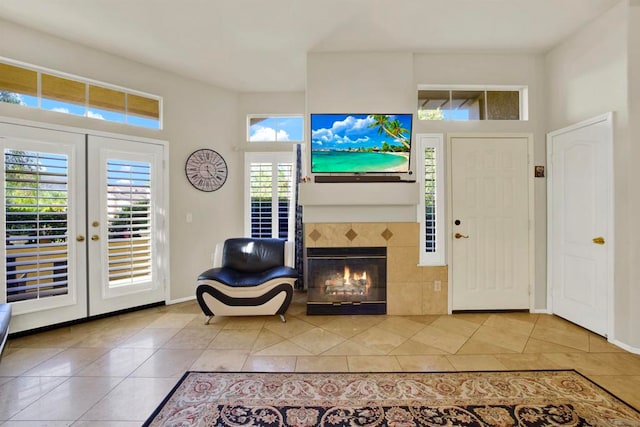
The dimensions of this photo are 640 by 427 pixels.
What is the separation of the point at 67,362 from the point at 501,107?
5.23 meters

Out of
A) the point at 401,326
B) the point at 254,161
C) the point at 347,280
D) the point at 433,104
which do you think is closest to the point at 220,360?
the point at 347,280

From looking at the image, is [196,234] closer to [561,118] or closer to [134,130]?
[134,130]

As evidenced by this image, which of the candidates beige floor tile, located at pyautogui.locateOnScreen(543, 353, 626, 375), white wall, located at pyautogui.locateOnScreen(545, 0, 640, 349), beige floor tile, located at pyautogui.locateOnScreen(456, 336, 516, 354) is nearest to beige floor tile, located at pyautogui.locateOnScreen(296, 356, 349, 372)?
beige floor tile, located at pyautogui.locateOnScreen(456, 336, 516, 354)

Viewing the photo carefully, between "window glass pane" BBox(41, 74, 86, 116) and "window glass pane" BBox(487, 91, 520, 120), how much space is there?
4870 millimetres

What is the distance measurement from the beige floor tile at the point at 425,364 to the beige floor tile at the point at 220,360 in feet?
4.45

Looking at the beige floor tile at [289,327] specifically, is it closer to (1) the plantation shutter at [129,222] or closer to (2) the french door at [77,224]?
(2) the french door at [77,224]

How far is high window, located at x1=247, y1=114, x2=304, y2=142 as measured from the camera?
4246 mm

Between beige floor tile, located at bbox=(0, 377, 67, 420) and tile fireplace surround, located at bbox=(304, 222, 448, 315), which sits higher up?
tile fireplace surround, located at bbox=(304, 222, 448, 315)

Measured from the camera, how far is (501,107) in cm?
332

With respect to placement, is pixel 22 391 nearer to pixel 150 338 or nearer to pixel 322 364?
pixel 150 338

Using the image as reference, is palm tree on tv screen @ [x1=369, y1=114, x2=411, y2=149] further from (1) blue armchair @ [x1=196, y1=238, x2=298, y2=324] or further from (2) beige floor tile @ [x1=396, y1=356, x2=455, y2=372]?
(2) beige floor tile @ [x1=396, y1=356, x2=455, y2=372]

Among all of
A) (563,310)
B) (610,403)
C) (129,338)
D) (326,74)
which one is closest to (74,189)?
(129,338)

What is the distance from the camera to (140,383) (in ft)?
6.48

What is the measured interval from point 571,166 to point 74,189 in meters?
5.49
